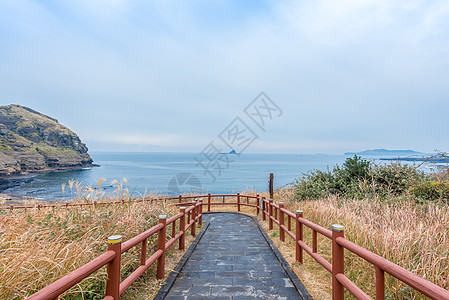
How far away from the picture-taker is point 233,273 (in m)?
4.16

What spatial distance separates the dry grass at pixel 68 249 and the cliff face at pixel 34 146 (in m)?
76.7

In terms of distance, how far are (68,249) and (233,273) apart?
8.93ft

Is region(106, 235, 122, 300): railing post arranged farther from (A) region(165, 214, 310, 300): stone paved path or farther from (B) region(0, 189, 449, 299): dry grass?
(A) region(165, 214, 310, 300): stone paved path

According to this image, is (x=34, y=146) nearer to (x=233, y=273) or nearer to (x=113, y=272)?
(x=233, y=273)

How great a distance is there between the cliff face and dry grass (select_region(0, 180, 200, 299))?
7666 cm

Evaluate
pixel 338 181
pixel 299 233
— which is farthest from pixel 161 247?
pixel 338 181

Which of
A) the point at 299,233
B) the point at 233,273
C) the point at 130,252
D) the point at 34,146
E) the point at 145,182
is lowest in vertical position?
the point at 145,182

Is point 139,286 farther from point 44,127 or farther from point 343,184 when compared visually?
point 44,127

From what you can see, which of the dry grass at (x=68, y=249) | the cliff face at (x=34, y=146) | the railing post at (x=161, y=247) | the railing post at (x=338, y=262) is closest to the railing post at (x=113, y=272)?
the dry grass at (x=68, y=249)

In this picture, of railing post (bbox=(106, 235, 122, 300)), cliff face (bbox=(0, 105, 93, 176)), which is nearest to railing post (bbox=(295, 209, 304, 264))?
railing post (bbox=(106, 235, 122, 300))

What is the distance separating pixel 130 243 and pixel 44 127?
127 meters

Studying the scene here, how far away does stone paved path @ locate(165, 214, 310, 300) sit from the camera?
3430mm

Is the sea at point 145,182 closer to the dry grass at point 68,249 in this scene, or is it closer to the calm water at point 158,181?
the calm water at point 158,181

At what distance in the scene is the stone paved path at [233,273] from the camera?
343cm
